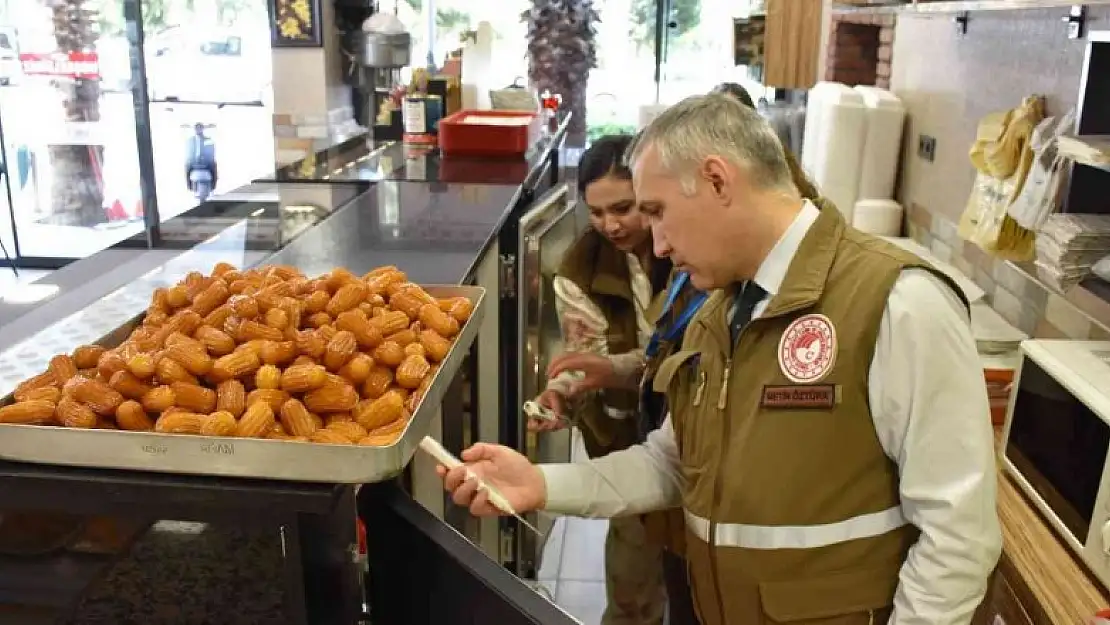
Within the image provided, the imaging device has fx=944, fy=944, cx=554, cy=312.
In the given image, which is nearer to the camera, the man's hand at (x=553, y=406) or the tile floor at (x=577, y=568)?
the man's hand at (x=553, y=406)

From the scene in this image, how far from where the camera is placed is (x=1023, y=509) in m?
2.01

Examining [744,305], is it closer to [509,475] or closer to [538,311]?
[509,475]

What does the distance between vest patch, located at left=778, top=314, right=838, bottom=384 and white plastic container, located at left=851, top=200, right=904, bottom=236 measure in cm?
262

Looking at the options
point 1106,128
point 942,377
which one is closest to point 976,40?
point 1106,128

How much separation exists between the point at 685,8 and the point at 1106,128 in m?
6.48

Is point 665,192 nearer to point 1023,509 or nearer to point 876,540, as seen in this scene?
point 876,540

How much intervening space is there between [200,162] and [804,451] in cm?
715

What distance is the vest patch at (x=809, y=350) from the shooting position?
136 cm

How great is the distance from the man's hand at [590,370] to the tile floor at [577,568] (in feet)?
3.48

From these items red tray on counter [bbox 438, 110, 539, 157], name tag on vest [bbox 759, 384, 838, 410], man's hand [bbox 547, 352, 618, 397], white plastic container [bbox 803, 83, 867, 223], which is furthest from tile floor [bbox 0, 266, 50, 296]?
name tag on vest [bbox 759, 384, 838, 410]

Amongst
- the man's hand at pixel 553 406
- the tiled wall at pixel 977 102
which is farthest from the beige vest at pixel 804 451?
the man's hand at pixel 553 406

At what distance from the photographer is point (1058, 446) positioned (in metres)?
1.90

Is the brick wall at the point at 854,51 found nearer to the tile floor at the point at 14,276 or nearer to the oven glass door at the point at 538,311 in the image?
the oven glass door at the point at 538,311

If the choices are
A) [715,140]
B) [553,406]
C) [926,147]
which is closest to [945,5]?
[926,147]
